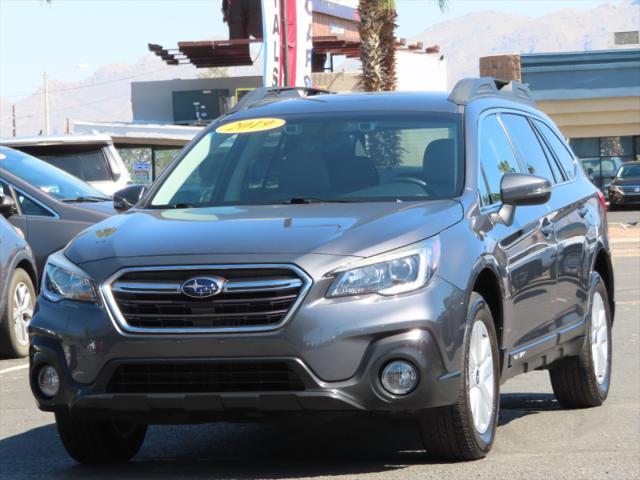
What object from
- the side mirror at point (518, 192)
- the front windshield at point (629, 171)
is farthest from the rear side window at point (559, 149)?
the front windshield at point (629, 171)

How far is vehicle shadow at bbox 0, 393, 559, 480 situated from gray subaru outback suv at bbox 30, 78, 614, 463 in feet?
0.72

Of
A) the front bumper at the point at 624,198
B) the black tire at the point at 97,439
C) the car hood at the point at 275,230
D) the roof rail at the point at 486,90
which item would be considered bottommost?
the front bumper at the point at 624,198

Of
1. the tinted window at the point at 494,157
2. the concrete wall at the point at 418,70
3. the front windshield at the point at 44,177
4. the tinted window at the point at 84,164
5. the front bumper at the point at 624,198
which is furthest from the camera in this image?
the concrete wall at the point at 418,70

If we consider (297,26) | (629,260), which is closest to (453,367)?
(629,260)

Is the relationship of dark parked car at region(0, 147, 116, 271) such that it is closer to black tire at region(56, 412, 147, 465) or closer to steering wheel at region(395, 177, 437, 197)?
black tire at region(56, 412, 147, 465)

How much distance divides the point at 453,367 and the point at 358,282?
1.89 feet

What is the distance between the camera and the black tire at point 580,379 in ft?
27.9

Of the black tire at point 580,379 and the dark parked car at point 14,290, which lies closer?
the black tire at point 580,379

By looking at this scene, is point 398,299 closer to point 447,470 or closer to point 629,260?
point 447,470

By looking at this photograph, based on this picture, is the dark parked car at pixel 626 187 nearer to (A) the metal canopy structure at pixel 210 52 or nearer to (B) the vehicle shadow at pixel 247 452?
(A) the metal canopy structure at pixel 210 52

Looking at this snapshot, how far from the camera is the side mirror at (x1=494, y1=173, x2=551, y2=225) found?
718 centimetres

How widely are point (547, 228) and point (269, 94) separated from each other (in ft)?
6.31

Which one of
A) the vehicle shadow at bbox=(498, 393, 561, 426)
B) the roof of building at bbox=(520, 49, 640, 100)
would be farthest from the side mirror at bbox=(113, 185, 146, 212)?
the roof of building at bbox=(520, 49, 640, 100)

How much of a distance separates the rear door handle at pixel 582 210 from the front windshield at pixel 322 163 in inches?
58.6
